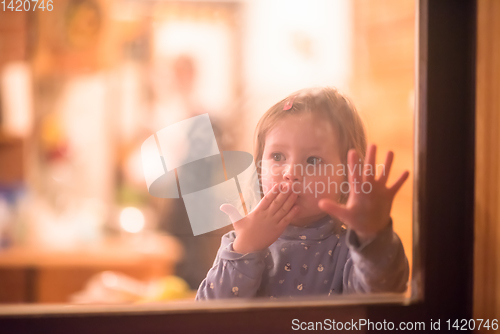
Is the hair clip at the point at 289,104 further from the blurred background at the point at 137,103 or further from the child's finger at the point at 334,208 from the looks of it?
the child's finger at the point at 334,208

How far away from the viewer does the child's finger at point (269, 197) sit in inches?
18.6

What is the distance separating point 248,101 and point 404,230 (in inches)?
10.3

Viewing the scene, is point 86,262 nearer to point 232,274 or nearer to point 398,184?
point 232,274

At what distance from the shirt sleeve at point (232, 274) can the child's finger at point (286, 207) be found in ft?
0.15

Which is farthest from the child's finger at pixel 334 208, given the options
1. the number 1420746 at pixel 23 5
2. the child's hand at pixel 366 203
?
the number 1420746 at pixel 23 5

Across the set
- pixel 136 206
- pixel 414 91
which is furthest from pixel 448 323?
pixel 136 206

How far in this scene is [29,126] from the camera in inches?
81.0

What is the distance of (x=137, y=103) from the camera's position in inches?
92.1

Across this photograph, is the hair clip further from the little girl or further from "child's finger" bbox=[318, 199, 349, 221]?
"child's finger" bbox=[318, 199, 349, 221]

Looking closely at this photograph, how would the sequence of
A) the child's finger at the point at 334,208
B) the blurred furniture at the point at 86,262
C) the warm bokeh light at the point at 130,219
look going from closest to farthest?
the child's finger at the point at 334,208 → the blurred furniture at the point at 86,262 → the warm bokeh light at the point at 130,219

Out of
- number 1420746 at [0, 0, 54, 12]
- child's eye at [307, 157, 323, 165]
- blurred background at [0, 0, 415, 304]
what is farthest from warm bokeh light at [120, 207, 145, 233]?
child's eye at [307, 157, 323, 165]

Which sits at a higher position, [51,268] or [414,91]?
[414,91]

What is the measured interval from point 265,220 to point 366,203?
13 centimetres

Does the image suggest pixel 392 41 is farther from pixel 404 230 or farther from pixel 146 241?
pixel 146 241
